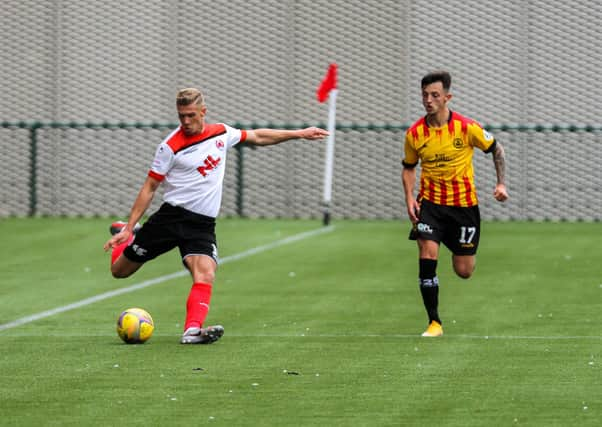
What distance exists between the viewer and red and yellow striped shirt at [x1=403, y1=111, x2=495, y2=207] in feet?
36.0

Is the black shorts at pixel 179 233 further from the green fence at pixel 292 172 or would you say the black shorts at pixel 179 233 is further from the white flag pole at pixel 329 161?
the green fence at pixel 292 172

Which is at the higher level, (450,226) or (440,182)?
(440,182)

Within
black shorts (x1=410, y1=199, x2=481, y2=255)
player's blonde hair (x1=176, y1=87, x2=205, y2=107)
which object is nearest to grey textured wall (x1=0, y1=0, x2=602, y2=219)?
black shorts (x1=410, y1=199, x2=481, y2=255)

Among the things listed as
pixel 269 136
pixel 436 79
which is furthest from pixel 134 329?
pixel 436 79

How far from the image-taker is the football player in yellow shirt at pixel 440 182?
11.0 meters

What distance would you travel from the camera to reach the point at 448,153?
11.0m

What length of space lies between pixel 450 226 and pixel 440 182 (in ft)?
1.22

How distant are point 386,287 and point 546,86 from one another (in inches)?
453

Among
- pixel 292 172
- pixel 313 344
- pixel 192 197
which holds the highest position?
pixel 192 197

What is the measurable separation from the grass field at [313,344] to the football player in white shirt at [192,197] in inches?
20.1

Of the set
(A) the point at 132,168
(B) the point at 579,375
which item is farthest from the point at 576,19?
(B) the point at 579,375

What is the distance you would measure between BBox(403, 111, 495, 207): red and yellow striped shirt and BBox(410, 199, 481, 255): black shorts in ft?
0.20

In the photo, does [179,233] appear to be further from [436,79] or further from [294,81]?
[294,81]

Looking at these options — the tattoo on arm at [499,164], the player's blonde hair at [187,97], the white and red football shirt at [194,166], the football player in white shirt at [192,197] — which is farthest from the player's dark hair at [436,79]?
the player's blonde hair at [187,97]
